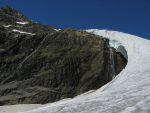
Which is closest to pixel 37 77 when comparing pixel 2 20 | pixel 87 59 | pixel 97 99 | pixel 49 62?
pixel 49 62

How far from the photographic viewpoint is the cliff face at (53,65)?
23562 mm

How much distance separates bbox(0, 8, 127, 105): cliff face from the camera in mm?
23562

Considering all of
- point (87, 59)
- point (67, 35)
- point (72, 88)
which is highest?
point (67, 35)

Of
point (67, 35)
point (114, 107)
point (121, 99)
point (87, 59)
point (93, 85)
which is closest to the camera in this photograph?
point (114, 107)

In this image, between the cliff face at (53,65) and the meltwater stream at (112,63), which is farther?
the meltwater stream at (112,63)

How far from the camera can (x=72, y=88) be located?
23.7 meters

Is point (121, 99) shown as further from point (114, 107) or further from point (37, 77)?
point (37, 77)

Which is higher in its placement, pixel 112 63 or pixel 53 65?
pixel 112 63

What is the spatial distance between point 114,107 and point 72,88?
19568 millimetres

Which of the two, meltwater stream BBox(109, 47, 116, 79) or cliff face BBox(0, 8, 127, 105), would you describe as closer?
cliff face BBox(0, 8, 127, 105)

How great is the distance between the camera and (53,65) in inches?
1020

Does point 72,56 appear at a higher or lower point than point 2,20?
lower

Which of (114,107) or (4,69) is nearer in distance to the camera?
(114,107)

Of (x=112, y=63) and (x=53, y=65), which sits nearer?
(x=112, y=63)
